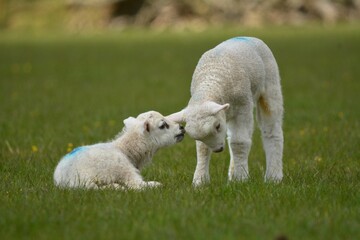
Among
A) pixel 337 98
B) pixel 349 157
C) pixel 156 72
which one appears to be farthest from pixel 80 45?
pixel 349 157

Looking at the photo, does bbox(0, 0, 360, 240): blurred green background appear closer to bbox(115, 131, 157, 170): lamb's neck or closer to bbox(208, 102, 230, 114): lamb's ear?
bbox(115, 131, 157, 170): lamb's neck

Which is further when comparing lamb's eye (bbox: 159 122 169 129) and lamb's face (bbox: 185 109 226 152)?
lamb's eye (bbox: 159 122 169 129)

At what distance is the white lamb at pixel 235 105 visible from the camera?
6.55m

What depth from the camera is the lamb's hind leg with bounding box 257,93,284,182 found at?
25.0 ft

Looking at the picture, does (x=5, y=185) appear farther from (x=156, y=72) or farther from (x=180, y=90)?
(x=156, y=72)

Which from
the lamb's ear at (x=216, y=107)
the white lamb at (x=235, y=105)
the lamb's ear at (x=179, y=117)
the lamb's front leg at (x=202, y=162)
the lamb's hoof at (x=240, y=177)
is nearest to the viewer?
the lamb's ear at (x=216, y=107)

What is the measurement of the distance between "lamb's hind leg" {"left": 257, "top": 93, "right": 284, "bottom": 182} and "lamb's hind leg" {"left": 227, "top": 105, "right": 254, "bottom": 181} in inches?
17.8

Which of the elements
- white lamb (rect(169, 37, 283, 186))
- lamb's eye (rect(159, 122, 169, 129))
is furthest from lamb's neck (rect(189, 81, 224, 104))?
lamb's eye (rect(159, 122, 169, 129))

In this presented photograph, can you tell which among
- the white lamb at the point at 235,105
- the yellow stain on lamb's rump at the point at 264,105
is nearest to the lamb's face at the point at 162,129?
the white lamb at the point at 235,105

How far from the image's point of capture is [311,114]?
11.9 metres

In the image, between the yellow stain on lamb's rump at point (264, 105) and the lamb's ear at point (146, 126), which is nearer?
the lamb's ear at point (146, 126)

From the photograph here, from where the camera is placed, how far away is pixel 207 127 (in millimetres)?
6441

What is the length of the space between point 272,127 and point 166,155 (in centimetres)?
182

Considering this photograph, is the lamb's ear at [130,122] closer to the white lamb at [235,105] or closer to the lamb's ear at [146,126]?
the lamb's ear at [146,126]
